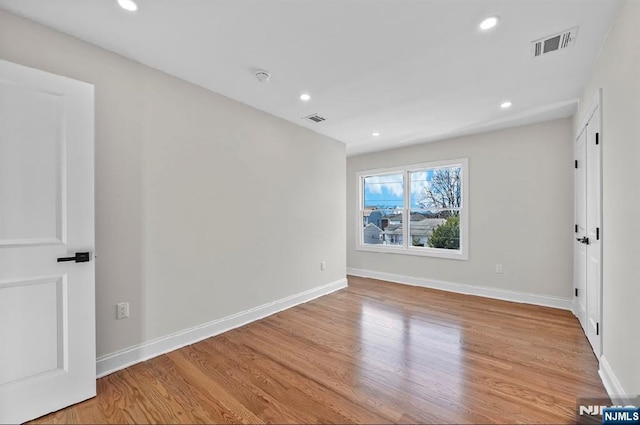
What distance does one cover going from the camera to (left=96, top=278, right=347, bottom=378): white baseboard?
7.30ft

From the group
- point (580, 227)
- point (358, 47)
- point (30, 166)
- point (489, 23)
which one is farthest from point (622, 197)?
point (30, 166)

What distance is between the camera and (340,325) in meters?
3.19

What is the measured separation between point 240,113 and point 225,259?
1.66m

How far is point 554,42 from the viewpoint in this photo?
211 centimetres

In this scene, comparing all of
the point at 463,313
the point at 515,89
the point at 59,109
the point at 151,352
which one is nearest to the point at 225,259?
the point at 151,352

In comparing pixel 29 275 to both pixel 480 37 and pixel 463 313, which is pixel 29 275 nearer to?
pixel 480 37

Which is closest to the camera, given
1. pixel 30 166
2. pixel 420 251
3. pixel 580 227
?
pixel 30 166

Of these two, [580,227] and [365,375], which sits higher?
[580,227]

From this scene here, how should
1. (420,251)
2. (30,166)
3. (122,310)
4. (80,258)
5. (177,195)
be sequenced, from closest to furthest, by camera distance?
1. (30,166)
2. (80,258)
3. (122,310)
4. (177,195)
5. (420,251)

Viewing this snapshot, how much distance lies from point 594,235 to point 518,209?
1.60 meters

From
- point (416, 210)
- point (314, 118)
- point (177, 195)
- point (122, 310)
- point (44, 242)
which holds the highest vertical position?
point (314, 118)

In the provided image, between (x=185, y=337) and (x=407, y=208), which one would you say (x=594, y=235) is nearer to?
(x=407, y=208)

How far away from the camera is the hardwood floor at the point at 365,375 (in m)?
1.78
